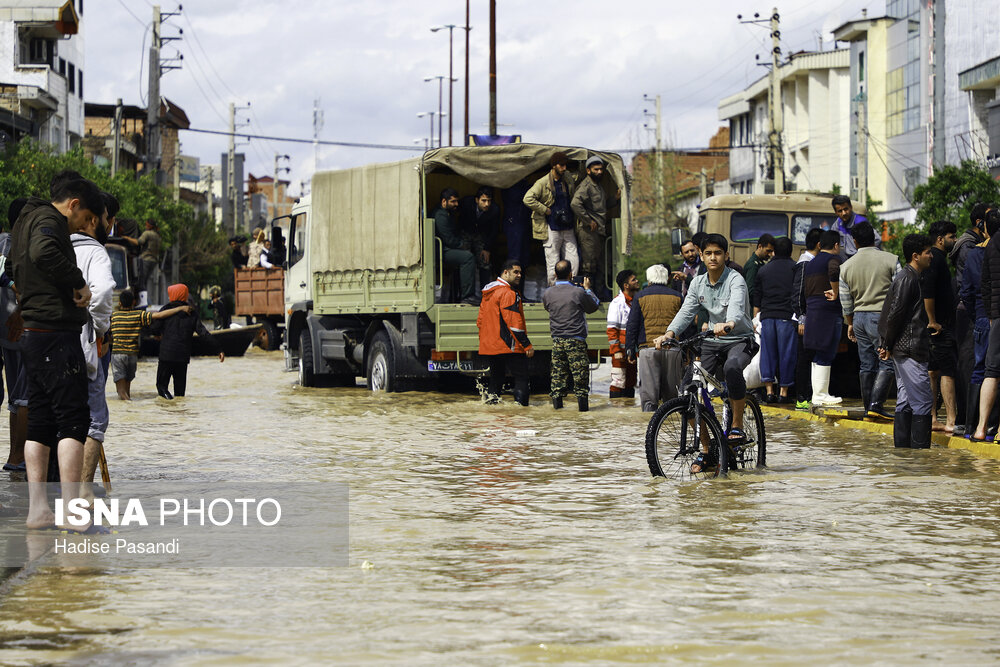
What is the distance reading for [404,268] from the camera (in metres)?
18.8

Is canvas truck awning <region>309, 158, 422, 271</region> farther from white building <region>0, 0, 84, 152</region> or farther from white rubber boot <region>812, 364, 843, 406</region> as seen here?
white building <region>0, 0, 84, 152</region>

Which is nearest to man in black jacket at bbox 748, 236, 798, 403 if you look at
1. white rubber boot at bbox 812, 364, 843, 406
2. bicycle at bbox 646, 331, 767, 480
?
white rubber boot at bbox 812, 364, 843, 406

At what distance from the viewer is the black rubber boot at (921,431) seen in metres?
12.1

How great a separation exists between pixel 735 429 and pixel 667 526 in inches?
95.8

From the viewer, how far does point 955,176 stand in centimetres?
2905

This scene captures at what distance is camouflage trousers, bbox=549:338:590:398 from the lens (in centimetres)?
1642

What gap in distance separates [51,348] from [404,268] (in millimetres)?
11244

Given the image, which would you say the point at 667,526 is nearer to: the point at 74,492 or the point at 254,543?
the point at 254,543

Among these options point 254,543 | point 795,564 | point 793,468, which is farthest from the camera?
point 793,468

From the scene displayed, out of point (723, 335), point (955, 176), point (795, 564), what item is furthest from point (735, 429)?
point (955, 176)

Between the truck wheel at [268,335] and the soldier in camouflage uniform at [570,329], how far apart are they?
1932 centimetres

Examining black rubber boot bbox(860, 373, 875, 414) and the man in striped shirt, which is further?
the man in striped shirt

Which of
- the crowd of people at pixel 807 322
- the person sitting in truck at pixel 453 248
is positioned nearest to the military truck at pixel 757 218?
the crowd of people at pixel 807 322

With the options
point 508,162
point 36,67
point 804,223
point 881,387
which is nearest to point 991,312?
point 881,387
